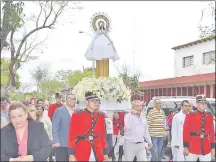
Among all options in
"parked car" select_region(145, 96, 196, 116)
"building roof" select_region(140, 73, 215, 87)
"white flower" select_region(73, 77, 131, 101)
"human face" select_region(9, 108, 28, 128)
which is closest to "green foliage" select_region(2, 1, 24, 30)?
A: "building roof" select_region(140, 73, 215, 87)

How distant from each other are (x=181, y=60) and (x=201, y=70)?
4876mm

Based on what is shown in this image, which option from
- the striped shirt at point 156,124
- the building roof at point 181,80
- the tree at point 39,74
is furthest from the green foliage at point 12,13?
the tree at point 39,74

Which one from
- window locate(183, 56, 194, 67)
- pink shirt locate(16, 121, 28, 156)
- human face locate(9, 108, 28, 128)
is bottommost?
pink shirt locate(16, 121, 28, 156)

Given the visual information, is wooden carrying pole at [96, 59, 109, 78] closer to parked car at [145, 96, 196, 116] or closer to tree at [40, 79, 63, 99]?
parked car at [145, 96, 196, 116]

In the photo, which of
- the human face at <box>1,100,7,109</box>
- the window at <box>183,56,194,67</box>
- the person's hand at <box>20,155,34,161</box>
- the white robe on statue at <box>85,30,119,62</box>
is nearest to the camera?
the person's hand at <box>20,155,34,161</box>

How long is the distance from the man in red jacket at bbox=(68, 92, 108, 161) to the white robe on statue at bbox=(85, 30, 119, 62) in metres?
2.98

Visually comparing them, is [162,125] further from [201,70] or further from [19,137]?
[201,70]

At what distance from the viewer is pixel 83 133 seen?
26.4 ft

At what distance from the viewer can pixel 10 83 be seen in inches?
1382

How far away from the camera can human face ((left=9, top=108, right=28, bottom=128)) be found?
19.4ft

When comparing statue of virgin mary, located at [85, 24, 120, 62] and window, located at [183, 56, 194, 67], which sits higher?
window, located at [183, 56, 194, 67]

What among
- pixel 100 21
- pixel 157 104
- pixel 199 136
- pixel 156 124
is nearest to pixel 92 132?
pixel 199 136

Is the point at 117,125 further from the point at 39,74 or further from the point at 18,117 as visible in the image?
the point at 39,74

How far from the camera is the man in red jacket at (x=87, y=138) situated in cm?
800
